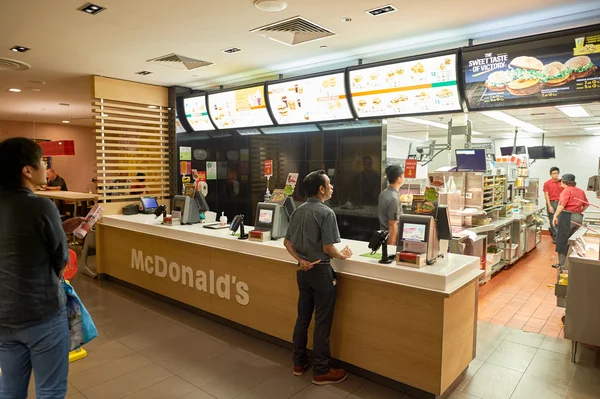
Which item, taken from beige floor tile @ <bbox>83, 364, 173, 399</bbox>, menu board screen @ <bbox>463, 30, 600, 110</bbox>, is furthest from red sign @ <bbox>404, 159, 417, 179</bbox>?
beige floor tile @ <bbox>83, 364, 173, 399</bbox>

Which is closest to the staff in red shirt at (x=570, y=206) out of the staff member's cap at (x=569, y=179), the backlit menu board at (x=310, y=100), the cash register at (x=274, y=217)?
the staff member's cap at (x=569, y=179)

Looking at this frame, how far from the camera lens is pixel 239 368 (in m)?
3.30

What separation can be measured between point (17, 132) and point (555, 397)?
13.6m

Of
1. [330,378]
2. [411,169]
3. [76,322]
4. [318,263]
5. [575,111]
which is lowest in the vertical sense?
[330,378]

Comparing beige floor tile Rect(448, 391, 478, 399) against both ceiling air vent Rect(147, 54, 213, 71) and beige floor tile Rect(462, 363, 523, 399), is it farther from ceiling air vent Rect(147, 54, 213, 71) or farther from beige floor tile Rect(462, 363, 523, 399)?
ceiling air vent Rect(147, 54, 213, 71)

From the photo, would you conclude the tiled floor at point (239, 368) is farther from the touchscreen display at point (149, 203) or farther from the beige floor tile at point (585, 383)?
the touchscreen display at point (149, 203)

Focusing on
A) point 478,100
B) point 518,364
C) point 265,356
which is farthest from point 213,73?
point 518,364

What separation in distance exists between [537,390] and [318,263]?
1876mm

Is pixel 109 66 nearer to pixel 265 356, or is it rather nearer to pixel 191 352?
pixel 191 352

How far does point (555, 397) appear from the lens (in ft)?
9.48

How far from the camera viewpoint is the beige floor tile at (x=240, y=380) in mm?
2943

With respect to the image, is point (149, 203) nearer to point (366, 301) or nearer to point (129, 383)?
point (129, 383)

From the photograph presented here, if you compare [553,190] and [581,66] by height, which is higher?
[581,66]

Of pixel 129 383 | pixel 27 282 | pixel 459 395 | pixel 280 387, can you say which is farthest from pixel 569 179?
pixel 27 282
